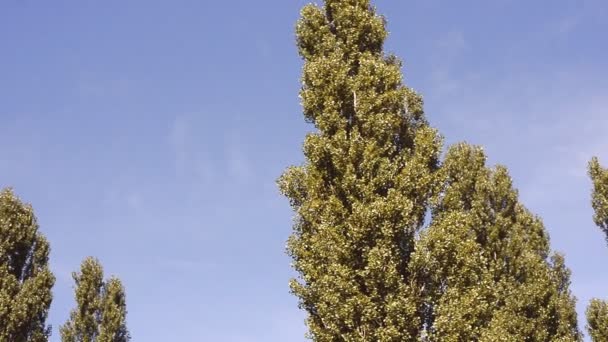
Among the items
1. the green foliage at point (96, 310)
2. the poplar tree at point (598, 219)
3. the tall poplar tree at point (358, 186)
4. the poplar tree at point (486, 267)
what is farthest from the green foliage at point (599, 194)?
the green foliage at point (96, 310)

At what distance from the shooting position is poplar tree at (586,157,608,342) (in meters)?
29.5

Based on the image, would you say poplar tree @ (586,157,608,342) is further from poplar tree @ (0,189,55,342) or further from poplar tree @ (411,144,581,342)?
poplar tree @ (0,189,55,342)

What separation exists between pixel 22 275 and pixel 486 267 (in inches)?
859

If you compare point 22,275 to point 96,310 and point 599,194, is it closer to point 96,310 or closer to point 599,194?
point 96,310

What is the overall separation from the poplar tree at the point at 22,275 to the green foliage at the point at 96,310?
4615mm

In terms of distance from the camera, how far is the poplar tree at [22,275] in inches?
1079

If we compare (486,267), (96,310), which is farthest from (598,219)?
(96,310)

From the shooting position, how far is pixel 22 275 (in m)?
29.4

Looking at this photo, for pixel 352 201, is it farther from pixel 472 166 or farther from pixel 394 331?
pixel 472 166

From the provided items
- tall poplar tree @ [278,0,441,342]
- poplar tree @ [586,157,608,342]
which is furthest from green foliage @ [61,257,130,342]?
poplar tree @ [586,157,608,342]

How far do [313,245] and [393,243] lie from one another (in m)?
2.40

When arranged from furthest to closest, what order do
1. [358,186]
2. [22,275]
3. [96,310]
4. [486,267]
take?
[96,310] < [22,275] < [486,267] < [358,186]

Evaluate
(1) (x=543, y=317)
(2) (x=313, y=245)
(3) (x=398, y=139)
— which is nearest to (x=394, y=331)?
(2) (x=313, y=245)

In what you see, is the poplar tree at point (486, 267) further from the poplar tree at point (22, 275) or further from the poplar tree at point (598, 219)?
the poplar tree at point (22, 275)
